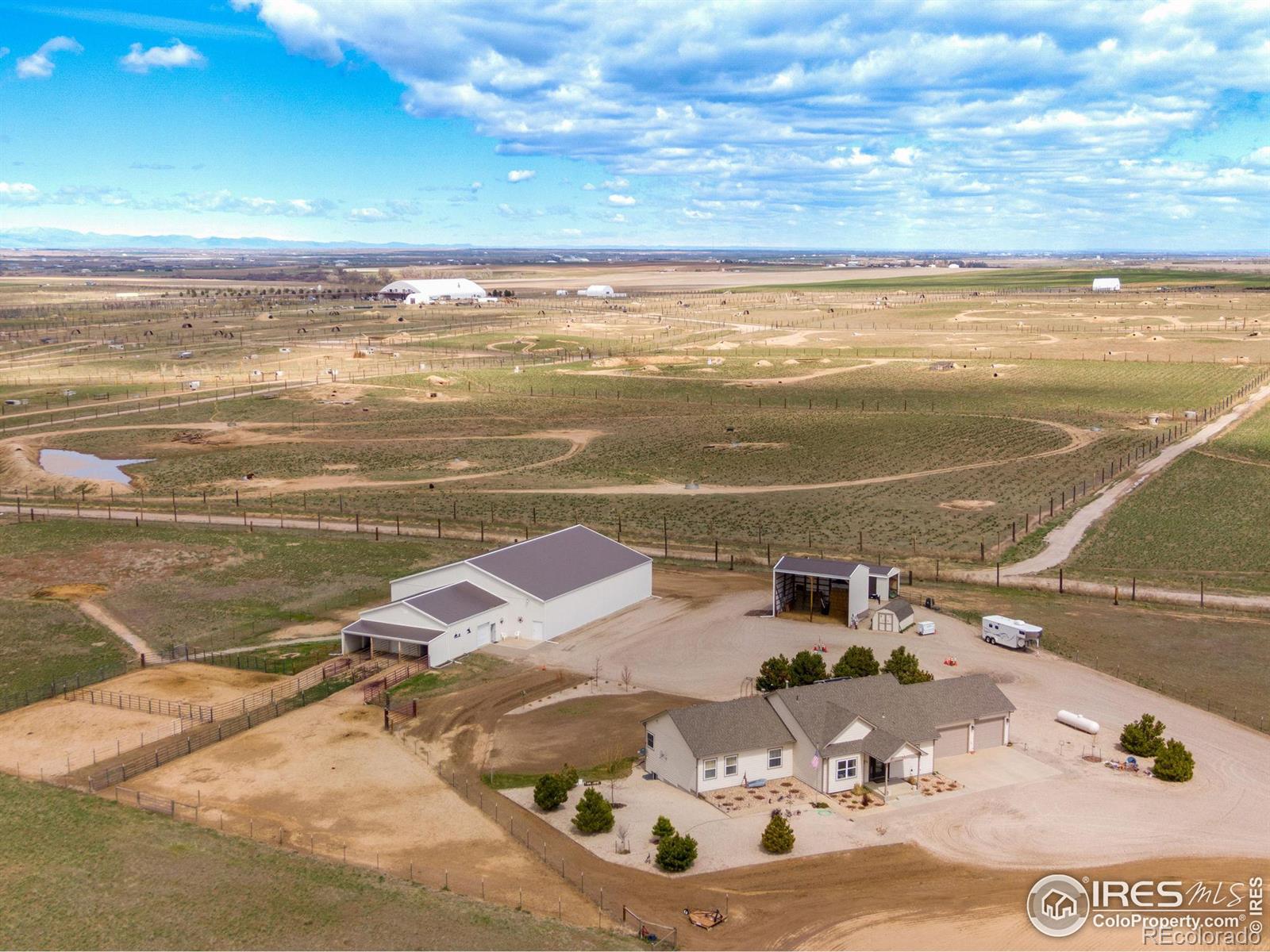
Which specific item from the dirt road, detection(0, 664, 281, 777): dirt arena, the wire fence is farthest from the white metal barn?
the dirt road

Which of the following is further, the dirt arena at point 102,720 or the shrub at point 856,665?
the shrub at point 856,665

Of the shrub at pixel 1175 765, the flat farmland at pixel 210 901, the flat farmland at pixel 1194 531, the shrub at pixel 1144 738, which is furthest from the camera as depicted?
the flat farmland at pixel 1194 531

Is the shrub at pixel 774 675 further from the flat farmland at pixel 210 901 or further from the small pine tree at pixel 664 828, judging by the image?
the flat farmland at pixel 210 901

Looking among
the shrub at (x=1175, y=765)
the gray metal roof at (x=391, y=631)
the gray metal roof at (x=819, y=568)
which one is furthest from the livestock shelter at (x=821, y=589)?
the shrub at (x=1175, y=765)

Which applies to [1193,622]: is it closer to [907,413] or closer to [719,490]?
[719,490]

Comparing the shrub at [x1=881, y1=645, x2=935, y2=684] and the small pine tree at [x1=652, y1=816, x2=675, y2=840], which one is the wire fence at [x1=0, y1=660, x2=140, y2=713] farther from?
the shrub at [x1=881, y1=645, x2=935, y2=684]

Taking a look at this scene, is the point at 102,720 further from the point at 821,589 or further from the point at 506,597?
the point at 821,589

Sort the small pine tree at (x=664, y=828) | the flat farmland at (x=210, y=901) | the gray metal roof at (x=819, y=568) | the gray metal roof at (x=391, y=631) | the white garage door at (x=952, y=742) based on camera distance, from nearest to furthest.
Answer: the flat farmland at (x=210, y=901) < the small pine tree at (x=664, y=828) < the white garage door at (x=952, y=742) < the gray metal roof at (x=391, y=631) < the gray metal roof at (x=819, y=568)
